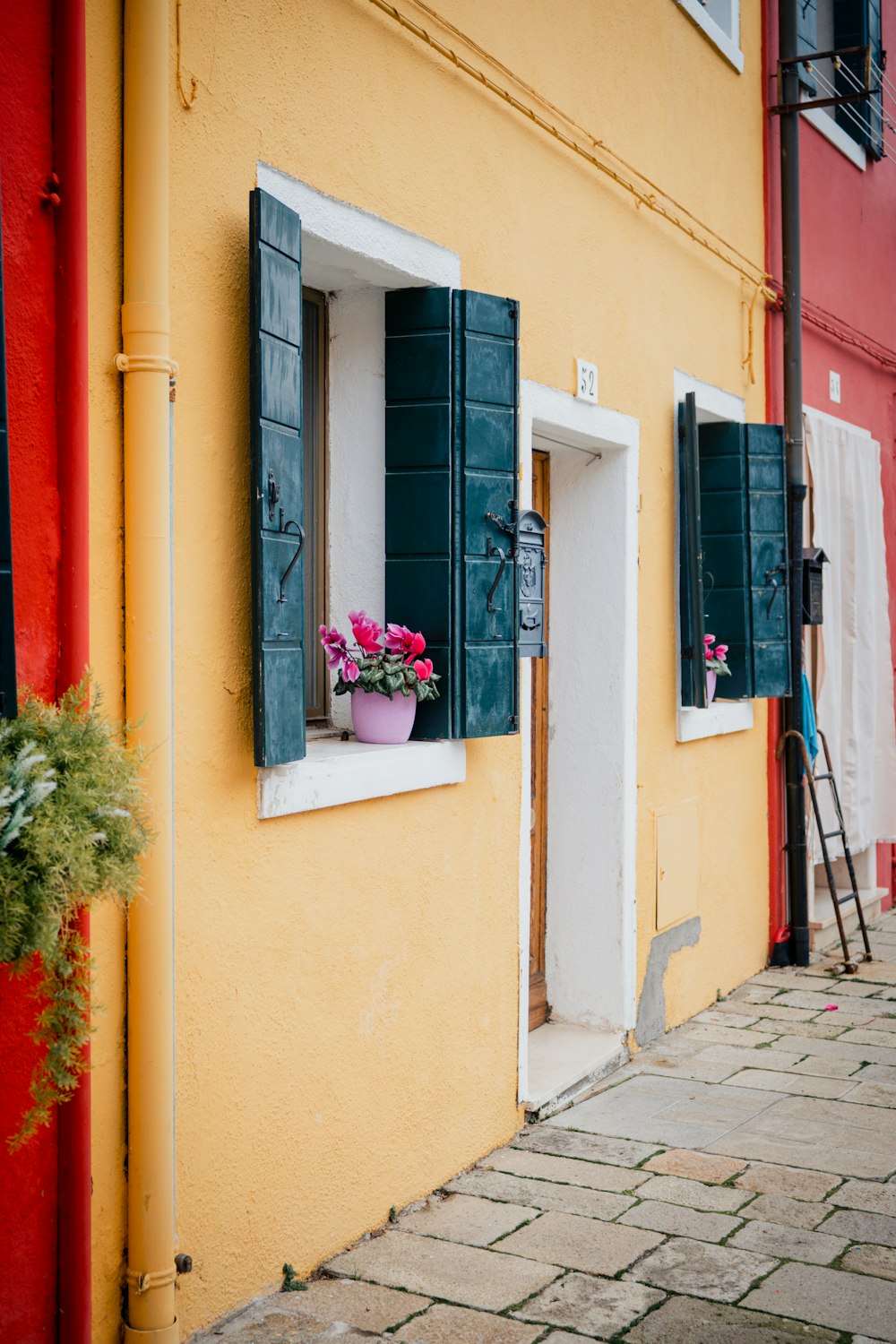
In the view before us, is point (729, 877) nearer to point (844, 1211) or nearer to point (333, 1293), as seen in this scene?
point (844, 1211)

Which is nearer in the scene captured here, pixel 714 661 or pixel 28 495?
pixel 28 495

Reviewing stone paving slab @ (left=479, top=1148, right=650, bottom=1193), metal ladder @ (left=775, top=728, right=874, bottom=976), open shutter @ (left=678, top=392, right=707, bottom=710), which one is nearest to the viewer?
stone paving slab @ (left=479, top=1148, right=650, bottom=1193)

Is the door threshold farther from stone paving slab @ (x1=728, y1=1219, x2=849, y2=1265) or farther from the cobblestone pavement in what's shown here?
stone paving slab @ (x1=728, y1=1219, x2=849, y2=1265)

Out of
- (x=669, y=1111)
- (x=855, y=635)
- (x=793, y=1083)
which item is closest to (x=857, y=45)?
(x=855, y=635)

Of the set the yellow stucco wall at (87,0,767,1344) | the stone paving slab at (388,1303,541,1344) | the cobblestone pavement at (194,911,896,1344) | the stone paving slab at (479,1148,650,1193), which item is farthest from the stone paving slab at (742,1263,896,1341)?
the yellow stucco wall at (87,0,767,1344)

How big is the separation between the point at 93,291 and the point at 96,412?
0.87 feet

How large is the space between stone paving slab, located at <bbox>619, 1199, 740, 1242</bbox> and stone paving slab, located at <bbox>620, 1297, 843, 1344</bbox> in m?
0.47

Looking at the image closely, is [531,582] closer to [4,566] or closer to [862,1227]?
[862,1227]

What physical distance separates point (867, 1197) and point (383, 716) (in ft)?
7.03

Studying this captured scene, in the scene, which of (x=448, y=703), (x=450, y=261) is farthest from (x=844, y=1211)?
(x=450, y=261)

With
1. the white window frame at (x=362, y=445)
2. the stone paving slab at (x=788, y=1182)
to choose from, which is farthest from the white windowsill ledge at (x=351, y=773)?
the stone paving slab at (x=788, y=1182)

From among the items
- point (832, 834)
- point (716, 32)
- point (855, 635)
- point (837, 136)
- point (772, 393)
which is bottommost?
point (832, 834)

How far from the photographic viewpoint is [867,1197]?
4.53 m

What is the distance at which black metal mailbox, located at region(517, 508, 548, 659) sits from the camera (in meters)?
5.10
